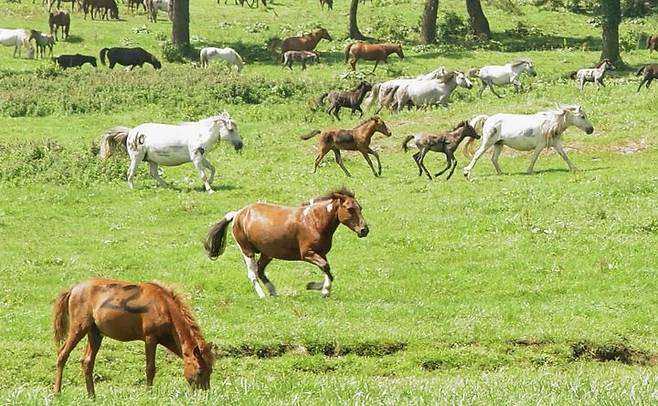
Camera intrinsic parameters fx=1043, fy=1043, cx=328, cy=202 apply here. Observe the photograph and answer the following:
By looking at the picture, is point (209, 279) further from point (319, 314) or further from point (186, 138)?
point (186, 138)

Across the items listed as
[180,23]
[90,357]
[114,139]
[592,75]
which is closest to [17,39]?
[180,23]

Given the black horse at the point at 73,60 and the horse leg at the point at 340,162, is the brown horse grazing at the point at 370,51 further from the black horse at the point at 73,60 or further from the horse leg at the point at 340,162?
the horse leg at the point at 340,162

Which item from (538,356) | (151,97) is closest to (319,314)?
(538,356)

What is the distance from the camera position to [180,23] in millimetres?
50094

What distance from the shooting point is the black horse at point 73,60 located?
148 ft

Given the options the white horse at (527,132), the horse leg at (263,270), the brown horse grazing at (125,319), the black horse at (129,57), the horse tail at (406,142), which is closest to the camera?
the brown horse grazing at (125,319)

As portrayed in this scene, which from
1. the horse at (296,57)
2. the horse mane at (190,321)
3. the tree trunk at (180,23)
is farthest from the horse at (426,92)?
the horse mane at (190,321)

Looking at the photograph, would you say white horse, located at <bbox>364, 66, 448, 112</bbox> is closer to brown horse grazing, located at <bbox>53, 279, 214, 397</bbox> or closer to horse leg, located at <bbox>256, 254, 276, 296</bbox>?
horse leg, located at <bbox>256, 254, 276, 296</bbox>

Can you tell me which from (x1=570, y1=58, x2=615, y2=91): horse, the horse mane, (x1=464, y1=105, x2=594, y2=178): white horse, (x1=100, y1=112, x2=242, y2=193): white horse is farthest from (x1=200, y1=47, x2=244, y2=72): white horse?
the horse mane

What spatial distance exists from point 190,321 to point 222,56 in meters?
37.1

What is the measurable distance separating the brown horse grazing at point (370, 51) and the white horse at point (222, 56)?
5.22 m

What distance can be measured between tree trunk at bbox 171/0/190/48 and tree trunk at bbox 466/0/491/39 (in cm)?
1561

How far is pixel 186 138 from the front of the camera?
28.0 meters

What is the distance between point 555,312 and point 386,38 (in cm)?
4155
